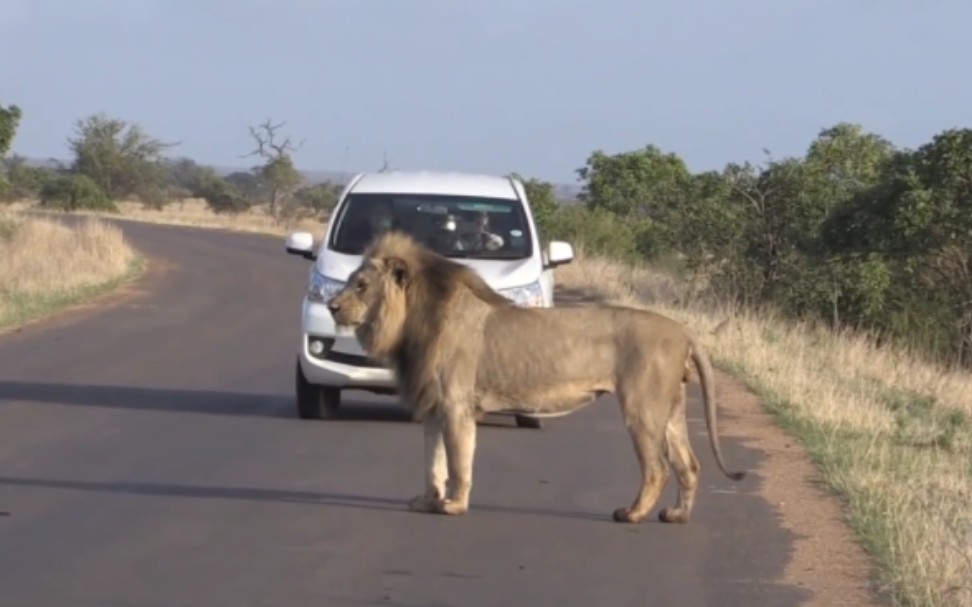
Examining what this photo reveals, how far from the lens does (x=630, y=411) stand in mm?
10609

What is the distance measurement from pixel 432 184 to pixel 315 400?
204 cm

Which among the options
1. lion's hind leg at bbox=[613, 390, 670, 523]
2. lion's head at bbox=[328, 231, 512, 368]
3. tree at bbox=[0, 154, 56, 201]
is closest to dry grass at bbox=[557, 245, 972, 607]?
lion's hind leg at bbox=[613, 390, 670, 523]

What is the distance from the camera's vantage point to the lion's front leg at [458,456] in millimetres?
10547

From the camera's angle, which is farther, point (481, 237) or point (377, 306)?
point (481, 237)

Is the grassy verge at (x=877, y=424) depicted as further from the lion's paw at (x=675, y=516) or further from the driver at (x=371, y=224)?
the driver at (x=371, y=224)

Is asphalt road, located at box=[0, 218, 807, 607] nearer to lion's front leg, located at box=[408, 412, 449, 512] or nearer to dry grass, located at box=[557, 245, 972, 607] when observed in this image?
lion's front leg, located at box=[408, 412, 449, 512]

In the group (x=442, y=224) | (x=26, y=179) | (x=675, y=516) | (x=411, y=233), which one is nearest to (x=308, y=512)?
(x=675, y=516)

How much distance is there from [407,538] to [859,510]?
2773 mm

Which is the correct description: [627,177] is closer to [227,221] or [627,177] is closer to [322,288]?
[227,221]

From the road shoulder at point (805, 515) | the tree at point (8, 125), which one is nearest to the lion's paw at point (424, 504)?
the road shoulder at point (805, 515)

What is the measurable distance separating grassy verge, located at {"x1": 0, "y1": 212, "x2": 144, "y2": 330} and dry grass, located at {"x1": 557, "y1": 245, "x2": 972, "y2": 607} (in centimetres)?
852

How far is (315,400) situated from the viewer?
48.5ft

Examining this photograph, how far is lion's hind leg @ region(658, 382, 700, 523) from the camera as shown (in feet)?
34.9

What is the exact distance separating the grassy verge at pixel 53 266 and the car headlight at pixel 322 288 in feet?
33.0
